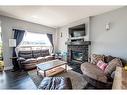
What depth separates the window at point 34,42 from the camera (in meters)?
4.82

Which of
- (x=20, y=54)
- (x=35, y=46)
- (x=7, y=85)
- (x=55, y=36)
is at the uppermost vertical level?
(x=55, y=36)

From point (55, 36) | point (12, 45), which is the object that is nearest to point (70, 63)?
point (55, 36)

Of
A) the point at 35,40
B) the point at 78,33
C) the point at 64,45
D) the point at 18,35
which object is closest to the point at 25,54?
the point at 18,35

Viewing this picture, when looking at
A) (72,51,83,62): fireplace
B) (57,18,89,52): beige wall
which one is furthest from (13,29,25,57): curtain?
(72,51,83,62): fireplace

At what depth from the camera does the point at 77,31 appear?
4.75m

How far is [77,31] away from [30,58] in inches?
94.9

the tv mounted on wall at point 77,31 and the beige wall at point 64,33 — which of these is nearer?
the beige wall at point 64,33

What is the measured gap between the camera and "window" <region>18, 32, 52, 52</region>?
482 centimetres

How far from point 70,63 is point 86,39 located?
138cm

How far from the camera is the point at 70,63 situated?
16.4 feet

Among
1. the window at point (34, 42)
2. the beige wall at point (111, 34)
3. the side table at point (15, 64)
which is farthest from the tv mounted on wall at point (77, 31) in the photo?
the side table at point (15, 64)

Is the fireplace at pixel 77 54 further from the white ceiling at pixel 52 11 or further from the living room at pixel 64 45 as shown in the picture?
the white ceiling at pixel 52 11

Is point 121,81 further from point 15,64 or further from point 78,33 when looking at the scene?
point 15,64
